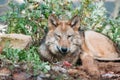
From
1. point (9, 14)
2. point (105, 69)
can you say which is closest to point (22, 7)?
point (9, 14)

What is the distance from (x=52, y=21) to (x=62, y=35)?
32 centimetres

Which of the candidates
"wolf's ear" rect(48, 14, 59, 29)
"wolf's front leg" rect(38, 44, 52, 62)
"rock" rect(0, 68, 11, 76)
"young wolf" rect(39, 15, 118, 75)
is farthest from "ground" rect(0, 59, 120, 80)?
"wolf's ear" rect(48, 14, 59, 29)

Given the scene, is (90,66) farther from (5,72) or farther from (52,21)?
Result: (5,72)

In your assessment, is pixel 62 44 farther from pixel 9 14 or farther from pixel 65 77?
pixel 9 14

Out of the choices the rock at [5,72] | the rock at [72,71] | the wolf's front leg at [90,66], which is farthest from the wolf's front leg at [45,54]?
the rock at [5,72]

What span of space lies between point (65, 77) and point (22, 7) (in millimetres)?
3167

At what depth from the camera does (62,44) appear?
942 centimetres

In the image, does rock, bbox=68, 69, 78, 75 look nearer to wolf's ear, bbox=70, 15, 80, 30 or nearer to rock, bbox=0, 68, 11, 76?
rock, bbox=0, 68, 11, 76

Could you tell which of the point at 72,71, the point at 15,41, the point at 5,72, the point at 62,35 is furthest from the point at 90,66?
the point at 5,72

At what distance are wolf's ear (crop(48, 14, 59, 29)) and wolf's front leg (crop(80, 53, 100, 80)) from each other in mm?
662

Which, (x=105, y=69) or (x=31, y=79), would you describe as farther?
(x=105, y=69)

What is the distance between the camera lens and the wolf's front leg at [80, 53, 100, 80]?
9.01 metres

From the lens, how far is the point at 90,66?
9.24 m

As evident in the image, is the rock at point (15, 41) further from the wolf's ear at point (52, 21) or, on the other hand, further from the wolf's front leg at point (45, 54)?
the wolf's ear at point (52, 21)
